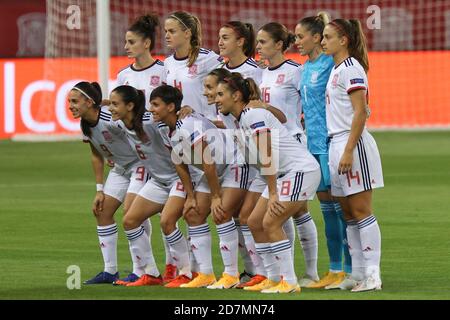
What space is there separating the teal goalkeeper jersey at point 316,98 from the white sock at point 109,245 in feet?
5.87

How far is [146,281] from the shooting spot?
35.1 feet

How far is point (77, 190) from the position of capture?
60.4 ft

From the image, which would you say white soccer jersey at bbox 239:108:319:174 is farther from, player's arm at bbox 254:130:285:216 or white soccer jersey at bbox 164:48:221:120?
white soccer jersey at bbox 164:48:221:120

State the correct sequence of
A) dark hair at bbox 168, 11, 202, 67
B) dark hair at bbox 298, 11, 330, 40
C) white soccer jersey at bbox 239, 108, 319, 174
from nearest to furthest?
white soccer jersey at bbox 239, 108, 319, 174 < dark hair at bbox 298, 11, 330, 40 < dark hair at bbox 168, 11, 202, 67

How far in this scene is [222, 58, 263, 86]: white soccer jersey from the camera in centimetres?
1098

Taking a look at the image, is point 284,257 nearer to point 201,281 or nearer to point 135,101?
point 201,281

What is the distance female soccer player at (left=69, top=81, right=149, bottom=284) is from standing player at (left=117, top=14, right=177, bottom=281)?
0.53 m

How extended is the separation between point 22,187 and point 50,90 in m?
7.57

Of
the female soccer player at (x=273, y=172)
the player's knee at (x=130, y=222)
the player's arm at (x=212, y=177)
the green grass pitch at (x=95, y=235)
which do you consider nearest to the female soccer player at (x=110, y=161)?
the player's knee at (x=130, y=222)

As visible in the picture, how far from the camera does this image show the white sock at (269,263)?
403 inches

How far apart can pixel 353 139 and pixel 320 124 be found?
0.70 m

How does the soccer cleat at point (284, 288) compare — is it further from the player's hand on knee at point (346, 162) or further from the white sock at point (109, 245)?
the white sock at point (109, 245)

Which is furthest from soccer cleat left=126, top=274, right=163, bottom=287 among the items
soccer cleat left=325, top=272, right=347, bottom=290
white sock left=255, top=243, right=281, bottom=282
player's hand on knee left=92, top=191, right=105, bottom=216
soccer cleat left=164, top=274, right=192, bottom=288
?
soccer cleat left=325, top=272, right=347, bottom=290

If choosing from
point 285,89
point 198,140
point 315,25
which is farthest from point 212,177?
point 315,25
